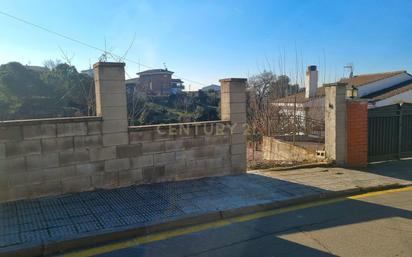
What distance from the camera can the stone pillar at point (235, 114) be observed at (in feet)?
25.1

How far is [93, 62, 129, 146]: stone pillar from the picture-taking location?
6.16 metres

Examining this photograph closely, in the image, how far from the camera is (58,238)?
4.17m

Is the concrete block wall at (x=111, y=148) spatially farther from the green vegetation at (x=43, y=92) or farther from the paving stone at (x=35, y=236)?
the green vegetation at (x=43, y=92)

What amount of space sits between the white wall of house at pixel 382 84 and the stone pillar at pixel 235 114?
78.5ft

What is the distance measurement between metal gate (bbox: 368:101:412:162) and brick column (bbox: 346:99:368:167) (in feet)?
1.34

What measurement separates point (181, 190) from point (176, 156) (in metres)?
0.87

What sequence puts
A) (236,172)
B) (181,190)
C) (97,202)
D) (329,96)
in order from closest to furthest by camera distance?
(97,202)
(181,190)
(236,172)
(329,96)

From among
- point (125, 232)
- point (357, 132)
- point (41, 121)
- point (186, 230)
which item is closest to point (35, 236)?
point (125, 232)

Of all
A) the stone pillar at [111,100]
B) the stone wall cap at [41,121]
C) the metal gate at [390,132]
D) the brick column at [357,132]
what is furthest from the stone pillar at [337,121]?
the stone wall cap at [41,121]

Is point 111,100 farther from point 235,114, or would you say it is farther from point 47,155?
point 235,114

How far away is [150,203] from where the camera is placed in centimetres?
564

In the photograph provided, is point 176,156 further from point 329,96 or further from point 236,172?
point 329,96

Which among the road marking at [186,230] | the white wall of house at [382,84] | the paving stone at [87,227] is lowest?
the road marking at [186,230]

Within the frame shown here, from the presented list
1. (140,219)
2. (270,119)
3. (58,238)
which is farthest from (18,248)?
(270,119)
